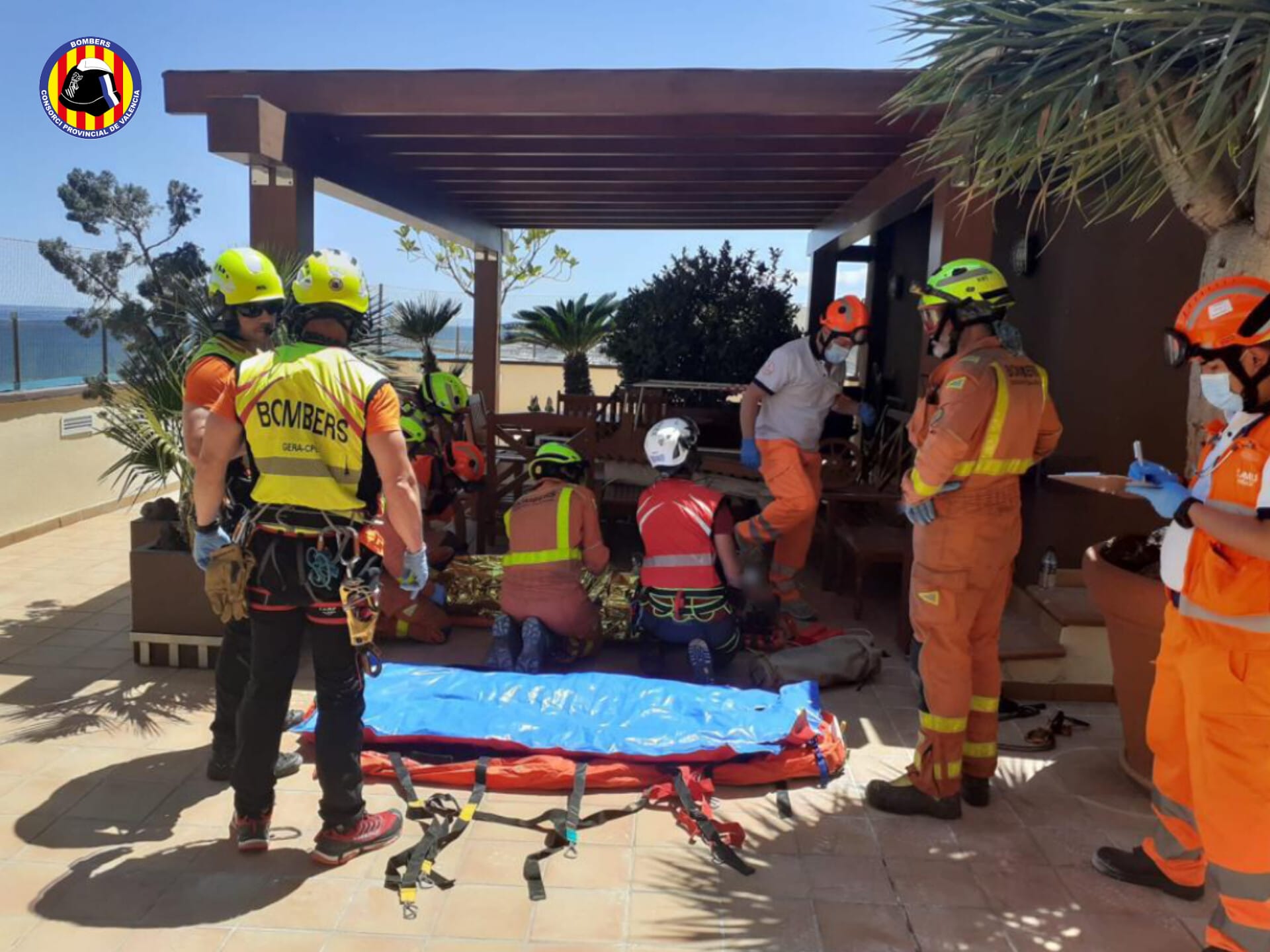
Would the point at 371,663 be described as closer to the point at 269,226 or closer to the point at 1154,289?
the point at 269,226

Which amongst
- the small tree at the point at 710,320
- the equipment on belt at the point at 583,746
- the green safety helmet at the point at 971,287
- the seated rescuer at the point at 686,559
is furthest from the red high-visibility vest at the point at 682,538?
the small tree at the point at 710,320

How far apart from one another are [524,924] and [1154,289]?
4730mm

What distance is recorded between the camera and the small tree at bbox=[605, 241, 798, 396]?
993 centimetres

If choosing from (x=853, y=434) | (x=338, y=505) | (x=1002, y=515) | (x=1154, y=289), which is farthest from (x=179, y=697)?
(x=853, y=434)

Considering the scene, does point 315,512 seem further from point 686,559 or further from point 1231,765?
point 1231,765

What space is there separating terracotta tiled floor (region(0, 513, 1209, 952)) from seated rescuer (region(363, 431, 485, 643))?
124cm

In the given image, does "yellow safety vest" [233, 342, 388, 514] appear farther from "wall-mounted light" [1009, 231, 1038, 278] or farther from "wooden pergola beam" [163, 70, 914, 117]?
"wall-mounted light" [1009, 231, 1038, 278]

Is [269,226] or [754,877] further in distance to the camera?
[269,226]

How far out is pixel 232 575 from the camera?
298 cm

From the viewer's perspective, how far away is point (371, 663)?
3.12 m

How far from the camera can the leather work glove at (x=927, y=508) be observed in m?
3.40

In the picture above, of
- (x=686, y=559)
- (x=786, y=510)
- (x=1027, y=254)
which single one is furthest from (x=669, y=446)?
(x=1027, y=254)

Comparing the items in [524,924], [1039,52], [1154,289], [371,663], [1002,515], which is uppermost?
[1039,52]

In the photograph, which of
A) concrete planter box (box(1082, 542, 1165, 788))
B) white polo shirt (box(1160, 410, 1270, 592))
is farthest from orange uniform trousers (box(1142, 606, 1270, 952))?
concrete planter box (box(1082, 542, 1165, 788))
